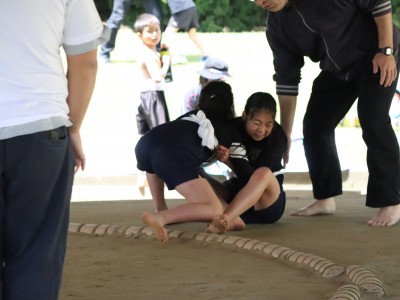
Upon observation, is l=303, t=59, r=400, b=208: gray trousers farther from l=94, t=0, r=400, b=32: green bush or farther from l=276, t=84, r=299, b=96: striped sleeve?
l=94, t=0, r=400, b=32: green bush

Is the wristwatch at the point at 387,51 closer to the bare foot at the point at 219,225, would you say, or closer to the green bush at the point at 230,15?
the bare foot at the point at 219,225

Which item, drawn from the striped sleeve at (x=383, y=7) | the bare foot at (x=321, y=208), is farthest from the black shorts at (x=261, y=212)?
the striped sleeve at (x=383, y=7)

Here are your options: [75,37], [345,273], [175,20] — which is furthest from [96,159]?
[75,37]

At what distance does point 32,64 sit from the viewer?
1768mm

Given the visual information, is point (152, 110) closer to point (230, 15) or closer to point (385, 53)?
point (385, 53)

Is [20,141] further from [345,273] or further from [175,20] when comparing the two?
[175,20]

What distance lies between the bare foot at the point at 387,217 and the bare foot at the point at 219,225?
0.60 meters

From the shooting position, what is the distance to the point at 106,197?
5441mm

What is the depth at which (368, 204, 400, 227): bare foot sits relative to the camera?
11.1 feet

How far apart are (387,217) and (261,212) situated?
46cm

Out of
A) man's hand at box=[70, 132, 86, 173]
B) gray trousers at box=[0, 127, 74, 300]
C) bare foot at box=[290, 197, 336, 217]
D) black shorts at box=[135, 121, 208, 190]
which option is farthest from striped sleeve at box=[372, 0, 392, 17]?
gray trousers at box=[0, 127, 74, 300]

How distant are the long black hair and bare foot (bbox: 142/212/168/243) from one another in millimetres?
501

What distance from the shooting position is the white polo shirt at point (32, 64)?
174 cm

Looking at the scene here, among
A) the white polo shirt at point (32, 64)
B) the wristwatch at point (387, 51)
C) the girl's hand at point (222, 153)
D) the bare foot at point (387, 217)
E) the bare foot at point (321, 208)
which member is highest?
the white polo shirt at point (32, 64)
